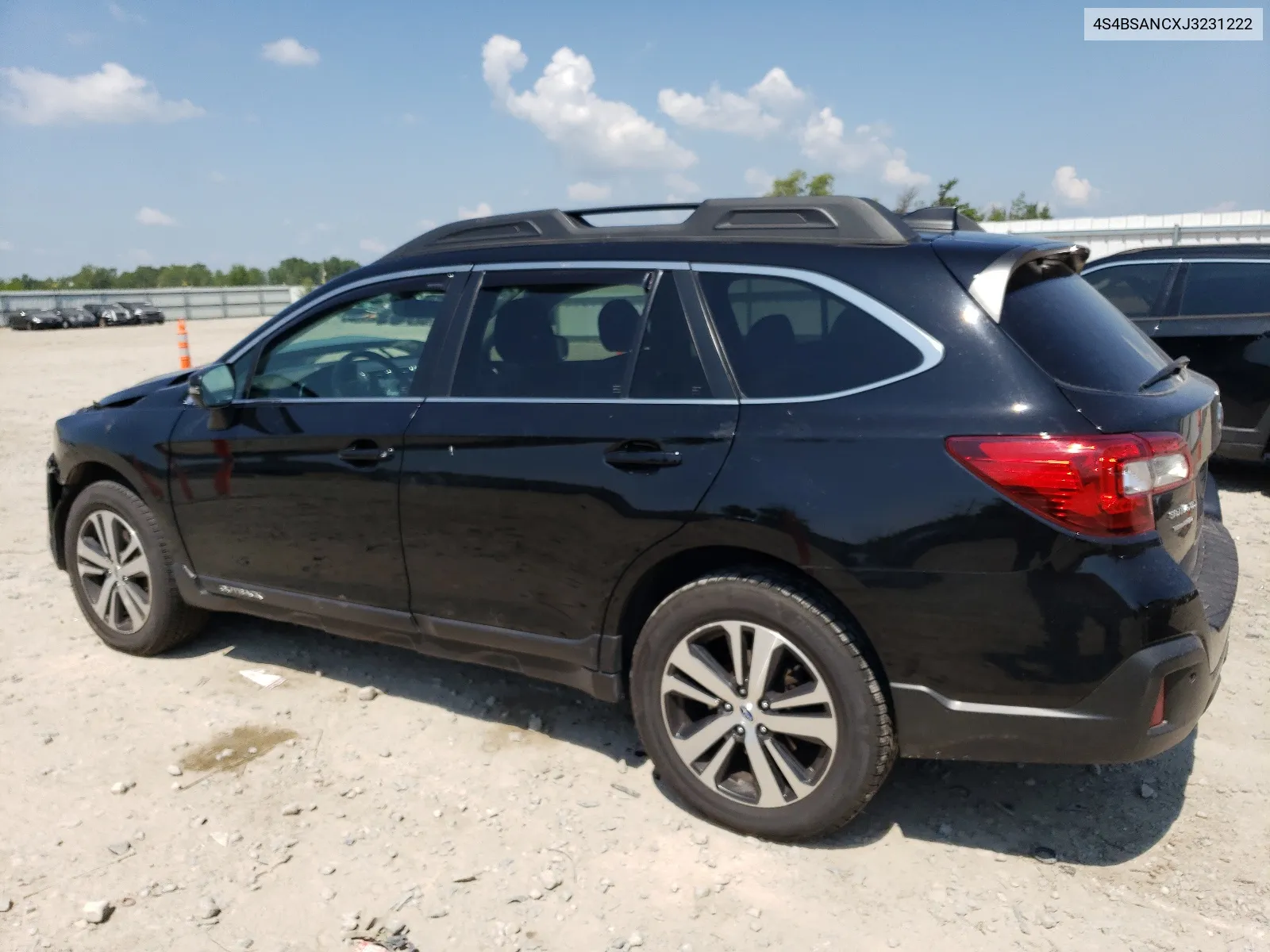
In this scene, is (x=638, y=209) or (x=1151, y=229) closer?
(x=638, y=209)

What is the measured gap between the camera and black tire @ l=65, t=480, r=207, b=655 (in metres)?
4.44

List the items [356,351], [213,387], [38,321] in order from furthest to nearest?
1. [38,321]
2. [213,387]
3. [356,351]

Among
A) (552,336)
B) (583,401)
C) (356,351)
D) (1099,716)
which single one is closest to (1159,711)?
(1099,716)

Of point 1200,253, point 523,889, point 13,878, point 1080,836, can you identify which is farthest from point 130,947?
point 1200,253

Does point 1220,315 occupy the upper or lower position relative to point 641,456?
upper

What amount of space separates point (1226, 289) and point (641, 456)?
625cm

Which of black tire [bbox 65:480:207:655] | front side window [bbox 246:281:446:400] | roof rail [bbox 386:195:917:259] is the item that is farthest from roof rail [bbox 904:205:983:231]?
black tire [bbox 65:480:207:655]

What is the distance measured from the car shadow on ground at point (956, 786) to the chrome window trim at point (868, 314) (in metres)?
1.37

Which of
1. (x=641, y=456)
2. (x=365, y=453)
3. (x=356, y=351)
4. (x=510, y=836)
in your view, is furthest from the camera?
(x=356, y=351)

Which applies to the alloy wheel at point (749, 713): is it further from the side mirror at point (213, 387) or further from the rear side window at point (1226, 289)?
the rear side window at point (1226, 289)

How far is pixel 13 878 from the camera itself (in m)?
3.01

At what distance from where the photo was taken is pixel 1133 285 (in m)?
7.80

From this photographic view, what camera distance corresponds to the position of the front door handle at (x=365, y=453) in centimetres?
363

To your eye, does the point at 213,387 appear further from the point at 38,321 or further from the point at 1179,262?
the point at 38,321
